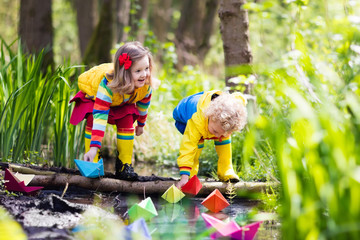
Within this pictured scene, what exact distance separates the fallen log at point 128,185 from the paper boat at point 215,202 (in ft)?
1.33

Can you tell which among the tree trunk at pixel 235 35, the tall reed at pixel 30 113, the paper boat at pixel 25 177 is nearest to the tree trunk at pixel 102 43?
the tree trunk at pixel 235 35

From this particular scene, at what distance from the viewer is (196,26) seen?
39.7ft

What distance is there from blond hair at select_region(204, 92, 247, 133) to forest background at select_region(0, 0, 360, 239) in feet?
0.51

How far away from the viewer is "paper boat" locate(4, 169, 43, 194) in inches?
124

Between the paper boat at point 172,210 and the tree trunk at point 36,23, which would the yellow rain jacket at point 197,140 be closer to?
the paper boat at point 172,210

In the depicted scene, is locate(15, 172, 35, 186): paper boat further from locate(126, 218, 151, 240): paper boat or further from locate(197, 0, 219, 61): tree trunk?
locate(197, 0, 219, 61): tree trunk

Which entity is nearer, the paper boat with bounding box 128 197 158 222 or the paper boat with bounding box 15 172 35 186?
the paper boat with bounding box 128 197 158 222

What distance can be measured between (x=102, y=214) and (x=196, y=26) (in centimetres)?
981

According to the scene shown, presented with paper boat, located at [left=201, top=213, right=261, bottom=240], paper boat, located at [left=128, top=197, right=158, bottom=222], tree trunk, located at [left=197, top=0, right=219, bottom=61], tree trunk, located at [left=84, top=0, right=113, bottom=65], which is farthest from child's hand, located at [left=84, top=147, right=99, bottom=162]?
tree trunk, located at [left=197, top=0, right=219, bottom=61]

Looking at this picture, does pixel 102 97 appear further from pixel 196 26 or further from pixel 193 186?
pixel 196 26

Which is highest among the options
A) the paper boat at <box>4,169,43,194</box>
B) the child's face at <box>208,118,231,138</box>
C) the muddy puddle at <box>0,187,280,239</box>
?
the child's face at <box>208,118,231,138</box>

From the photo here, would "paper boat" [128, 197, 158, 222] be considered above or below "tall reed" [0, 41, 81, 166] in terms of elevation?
below

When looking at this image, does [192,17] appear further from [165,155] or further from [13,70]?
[13,70]

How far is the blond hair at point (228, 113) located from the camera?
335 cm
